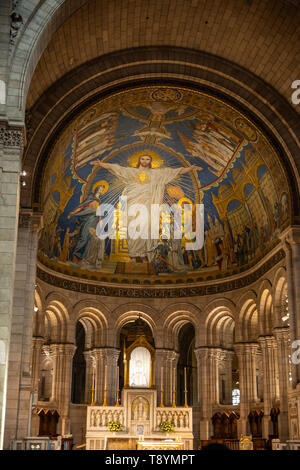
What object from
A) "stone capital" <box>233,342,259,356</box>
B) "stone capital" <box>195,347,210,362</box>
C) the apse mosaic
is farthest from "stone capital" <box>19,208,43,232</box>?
"stone capital" <box>233,342,259,356</box>

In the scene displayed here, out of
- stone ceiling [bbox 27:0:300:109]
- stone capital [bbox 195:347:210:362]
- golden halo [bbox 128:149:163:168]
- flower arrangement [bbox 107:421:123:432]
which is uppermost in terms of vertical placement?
stone ceiling [bbox 27:0:300:109]

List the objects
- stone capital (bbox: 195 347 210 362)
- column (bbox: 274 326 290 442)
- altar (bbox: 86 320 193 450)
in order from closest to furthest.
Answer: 1. column (bbox: 274 326 290 442)
2. altar (bbox: 86 320 193 450)
3. stone capital (bbox: 195 347 210 362)

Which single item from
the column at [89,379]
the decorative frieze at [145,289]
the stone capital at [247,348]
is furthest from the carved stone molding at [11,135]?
the column at [89,379]

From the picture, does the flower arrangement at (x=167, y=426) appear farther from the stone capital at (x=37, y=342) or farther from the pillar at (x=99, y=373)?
the stone capital at (x=37, y=342)

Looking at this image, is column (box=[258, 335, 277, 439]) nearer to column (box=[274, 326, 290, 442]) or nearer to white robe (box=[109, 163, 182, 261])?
column (box=[274, 326, 290, 442])

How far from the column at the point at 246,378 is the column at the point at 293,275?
6.67m

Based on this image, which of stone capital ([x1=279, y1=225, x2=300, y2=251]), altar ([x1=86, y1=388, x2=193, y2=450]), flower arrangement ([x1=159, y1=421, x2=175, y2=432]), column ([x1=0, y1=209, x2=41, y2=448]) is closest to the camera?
column ([x1=0, y1=209, x2=41, y2=448])

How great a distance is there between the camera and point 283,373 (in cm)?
2442

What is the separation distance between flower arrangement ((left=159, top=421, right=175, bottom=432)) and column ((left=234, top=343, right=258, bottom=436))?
361cm

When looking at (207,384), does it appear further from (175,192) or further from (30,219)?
(30,219)

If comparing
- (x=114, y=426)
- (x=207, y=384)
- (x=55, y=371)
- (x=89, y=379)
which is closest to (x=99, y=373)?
(x=89, y=379)

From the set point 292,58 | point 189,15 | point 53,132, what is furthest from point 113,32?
point 292,58

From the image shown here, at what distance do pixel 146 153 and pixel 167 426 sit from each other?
1287 cm

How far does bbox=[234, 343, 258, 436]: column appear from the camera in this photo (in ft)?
91.3
